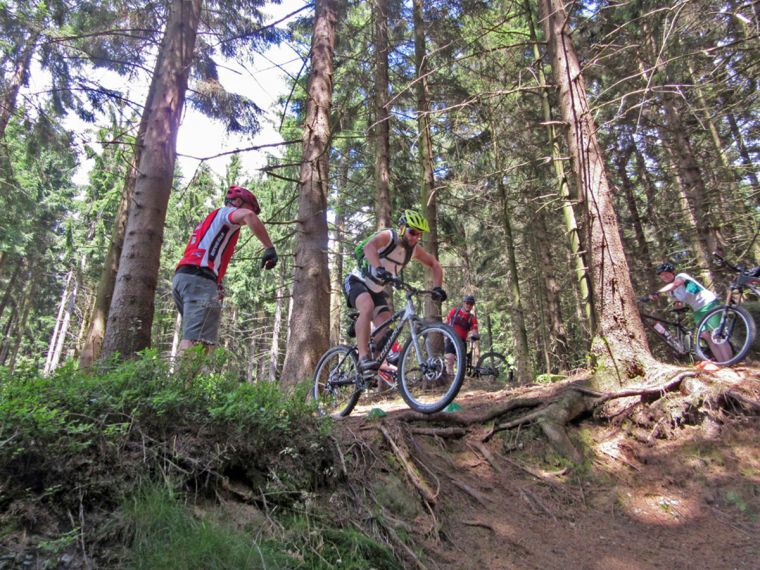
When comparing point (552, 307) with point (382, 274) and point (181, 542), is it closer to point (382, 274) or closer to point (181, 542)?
point (382, 274)

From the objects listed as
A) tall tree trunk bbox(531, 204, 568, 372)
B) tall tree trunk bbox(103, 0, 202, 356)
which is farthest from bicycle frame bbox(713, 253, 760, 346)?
tall tree trunk bbox(103, 0, 202, 356)

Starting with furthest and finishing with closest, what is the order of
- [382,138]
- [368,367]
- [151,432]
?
[382,138], [368,367], [151,432]

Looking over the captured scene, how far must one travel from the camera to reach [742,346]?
6.09 m

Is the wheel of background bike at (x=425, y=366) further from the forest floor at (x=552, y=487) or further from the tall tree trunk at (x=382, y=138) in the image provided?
the tall tree trunk at (x=382, y=138)

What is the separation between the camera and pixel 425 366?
415cm

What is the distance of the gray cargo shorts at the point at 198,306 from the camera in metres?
3.87

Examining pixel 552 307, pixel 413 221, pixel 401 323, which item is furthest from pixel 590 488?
pixel 552 307

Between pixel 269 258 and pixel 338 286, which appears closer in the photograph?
pixel 269 258

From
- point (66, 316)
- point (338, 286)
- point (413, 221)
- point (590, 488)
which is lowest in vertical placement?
point (590, 488)

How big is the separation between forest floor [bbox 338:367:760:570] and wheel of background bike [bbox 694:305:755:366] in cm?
154

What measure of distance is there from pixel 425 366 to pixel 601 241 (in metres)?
2.56

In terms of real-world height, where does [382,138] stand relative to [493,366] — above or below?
above

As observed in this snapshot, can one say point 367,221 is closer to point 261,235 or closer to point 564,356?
point 564,356

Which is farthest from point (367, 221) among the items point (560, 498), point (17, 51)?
point (560, 498)
